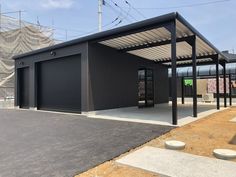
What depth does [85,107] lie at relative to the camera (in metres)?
9.80

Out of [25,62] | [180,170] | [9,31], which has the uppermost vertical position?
[9,31]

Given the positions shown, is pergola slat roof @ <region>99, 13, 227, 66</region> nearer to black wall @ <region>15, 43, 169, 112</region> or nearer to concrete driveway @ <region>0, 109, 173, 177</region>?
black wall @ <region>15, 43, 169, 112</region>

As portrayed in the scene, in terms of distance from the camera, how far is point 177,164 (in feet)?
11.9

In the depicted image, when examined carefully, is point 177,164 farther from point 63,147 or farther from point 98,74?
point 98,74

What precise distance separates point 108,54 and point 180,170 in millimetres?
8192

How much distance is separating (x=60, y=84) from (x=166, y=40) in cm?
564

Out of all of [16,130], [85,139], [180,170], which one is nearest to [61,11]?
[16,130]

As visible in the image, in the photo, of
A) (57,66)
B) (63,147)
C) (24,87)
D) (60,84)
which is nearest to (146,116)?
(60,84)

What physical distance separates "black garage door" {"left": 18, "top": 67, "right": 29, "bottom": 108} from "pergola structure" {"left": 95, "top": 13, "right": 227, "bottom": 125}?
6.19 metres

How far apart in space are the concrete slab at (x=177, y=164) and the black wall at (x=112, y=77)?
599 centimetres

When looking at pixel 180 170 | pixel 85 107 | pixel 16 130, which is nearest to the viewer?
pixel 180 170

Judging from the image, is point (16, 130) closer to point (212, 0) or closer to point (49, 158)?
point (49, 158)

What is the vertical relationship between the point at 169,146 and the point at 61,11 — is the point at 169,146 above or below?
below

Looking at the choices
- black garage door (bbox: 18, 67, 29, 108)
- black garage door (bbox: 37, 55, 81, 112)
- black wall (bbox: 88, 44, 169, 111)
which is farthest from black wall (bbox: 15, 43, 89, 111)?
black wall (bbox: 88, 44, 169, 111)
